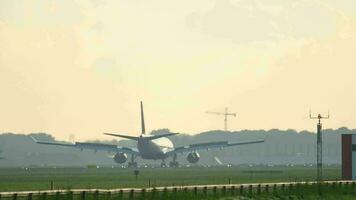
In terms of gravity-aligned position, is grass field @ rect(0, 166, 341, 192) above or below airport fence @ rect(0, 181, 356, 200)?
above

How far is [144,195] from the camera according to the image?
80.1 m

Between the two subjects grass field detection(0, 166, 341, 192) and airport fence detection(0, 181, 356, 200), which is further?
grass field detection(0, 166, 341, 192)

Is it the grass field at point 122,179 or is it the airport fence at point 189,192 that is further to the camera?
the grass field at point 122,179

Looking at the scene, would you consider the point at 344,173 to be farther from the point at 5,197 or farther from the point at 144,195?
the point at 5,197

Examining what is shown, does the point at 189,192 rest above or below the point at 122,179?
below

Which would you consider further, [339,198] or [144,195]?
[339,198]

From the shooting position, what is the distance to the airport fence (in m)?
75.5

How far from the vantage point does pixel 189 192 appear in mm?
84000

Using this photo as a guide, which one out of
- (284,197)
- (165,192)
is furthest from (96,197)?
(284,197)

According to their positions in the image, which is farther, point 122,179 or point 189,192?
point 122,179

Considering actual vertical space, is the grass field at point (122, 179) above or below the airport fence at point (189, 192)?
above

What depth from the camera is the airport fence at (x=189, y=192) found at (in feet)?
248

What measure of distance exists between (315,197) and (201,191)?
48.5 feet

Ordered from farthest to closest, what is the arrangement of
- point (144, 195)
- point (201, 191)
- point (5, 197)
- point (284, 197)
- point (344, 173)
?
point (344, 173) < point (284, 197) < point (201, 191) < point (144, 195) < point (5, 197)
